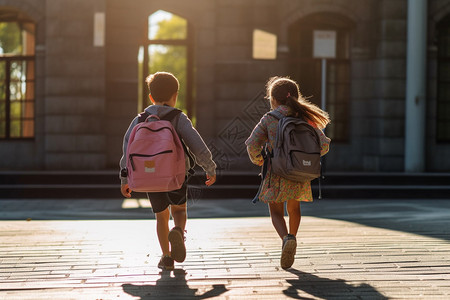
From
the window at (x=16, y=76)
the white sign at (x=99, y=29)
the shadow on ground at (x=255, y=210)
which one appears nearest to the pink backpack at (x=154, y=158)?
the shadow on ground at (x=255, y=210)

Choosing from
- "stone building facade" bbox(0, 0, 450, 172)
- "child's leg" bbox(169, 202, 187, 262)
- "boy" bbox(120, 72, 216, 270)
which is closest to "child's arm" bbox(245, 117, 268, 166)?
"boy" bbox(120, 72, 216, 270)

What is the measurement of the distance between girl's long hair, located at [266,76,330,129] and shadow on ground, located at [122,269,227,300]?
4.98 ft

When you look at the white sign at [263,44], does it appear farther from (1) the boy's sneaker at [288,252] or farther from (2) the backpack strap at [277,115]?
(1) the boy's sneaker at [288,252]

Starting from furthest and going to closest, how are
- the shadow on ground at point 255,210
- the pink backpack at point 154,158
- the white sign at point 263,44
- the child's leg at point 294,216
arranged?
the white sign at point 263,44 → the shadow on ground at point 255,210 → the child's leg at point 294,216 → the pink backpack at point 154,158

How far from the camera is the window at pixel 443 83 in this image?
1537cm

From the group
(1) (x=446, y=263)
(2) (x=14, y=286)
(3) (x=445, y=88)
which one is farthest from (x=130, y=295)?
(3) (x=445, y=88)

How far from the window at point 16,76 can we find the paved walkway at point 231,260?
6.68 metres

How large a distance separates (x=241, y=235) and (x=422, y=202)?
197 inches

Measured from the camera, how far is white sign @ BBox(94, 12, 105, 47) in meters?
14.7

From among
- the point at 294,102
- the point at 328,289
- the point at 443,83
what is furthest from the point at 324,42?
the point at 328,289

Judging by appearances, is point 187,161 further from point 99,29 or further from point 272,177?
point 99,29

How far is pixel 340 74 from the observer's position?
51.2ft

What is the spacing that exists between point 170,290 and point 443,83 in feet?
38.8

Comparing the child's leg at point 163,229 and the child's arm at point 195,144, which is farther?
the child's leg at point 163,229
